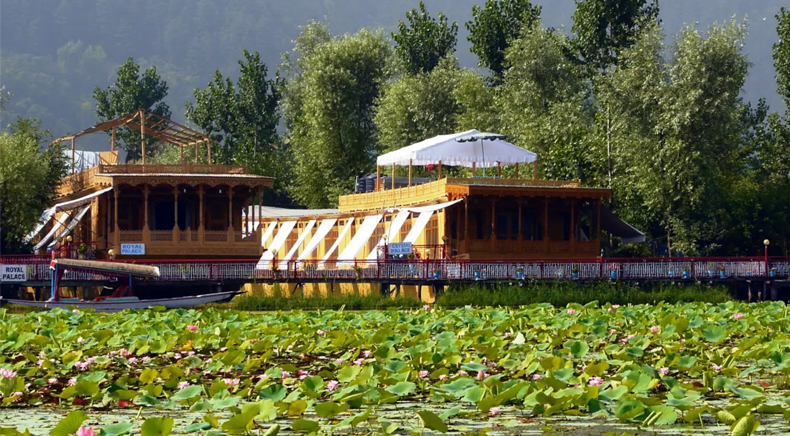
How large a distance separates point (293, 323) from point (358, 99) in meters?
49.6

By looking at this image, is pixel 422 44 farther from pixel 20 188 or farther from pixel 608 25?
pixel 20 188

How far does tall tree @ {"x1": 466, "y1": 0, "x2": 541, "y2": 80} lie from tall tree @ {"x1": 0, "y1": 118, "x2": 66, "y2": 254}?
90.5 feet

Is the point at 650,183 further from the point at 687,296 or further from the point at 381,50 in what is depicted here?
the point at 381,50

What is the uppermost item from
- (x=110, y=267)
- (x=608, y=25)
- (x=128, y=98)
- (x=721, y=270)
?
(x=128, y=98)

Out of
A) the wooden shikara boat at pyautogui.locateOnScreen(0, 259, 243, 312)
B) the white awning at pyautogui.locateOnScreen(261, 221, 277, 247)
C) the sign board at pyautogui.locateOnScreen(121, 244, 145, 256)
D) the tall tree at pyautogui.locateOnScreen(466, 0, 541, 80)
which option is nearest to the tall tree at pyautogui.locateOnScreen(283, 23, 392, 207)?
the tall tree at pyautogui.locateOnScreen(466, 0, 541, 80)

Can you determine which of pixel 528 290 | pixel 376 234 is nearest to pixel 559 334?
pixel 528 290

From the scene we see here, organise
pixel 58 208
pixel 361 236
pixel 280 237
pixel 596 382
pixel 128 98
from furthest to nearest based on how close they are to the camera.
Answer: pixel 128 98, pixel 280 237, pixel 361 236, pixel 58 208, pixel 596 382

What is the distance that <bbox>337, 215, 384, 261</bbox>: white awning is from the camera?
44.8m

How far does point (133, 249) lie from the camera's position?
4250cm

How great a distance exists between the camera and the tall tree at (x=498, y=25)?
65.9 metres

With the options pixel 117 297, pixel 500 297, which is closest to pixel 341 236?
pixel 500 297

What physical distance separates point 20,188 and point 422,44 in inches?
1229

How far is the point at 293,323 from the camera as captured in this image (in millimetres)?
19922

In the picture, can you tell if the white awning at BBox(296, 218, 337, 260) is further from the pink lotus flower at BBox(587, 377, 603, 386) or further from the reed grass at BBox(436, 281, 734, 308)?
the pink lotus flower at BBox(587, 377, 603, 386)
